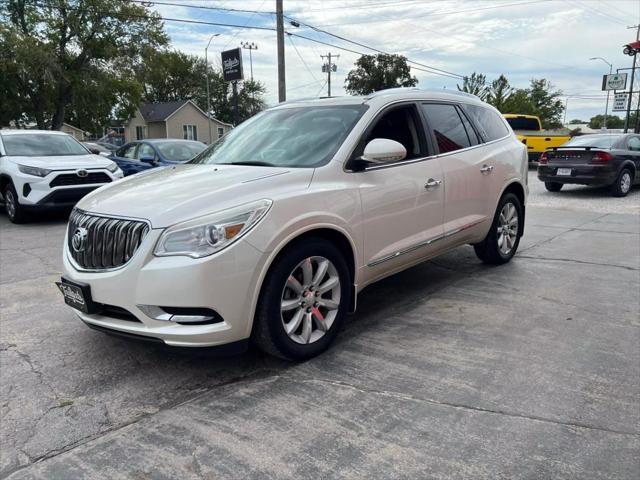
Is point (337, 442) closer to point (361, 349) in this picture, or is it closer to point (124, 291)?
point (361, 349)

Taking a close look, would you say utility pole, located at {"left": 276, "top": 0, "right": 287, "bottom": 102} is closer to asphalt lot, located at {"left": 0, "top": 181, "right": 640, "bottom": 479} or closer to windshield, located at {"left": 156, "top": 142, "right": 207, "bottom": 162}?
windshield, located at {"left": 156, "top": 142, "right": 207, "bottom": 162}

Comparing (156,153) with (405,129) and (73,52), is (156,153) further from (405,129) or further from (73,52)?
(73,52)

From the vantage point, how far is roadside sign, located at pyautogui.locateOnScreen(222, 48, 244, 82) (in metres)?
20.5

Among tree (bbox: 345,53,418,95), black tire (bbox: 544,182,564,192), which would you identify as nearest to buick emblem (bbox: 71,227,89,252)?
black tire (bbox: 544,182,564,192)

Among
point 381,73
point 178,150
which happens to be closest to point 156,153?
point 178,150

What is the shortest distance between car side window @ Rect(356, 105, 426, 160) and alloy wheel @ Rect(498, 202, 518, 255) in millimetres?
1755

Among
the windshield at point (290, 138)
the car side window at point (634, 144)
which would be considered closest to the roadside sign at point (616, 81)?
the car side window at point (634, 144)

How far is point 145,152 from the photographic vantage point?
11445 mm

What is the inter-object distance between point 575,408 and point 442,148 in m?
2.51

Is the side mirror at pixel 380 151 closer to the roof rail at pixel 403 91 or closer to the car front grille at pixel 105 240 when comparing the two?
the roof rail at pixel 403 91

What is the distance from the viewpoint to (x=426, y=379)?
326 centimetres

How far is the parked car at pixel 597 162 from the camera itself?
12070 millimetres

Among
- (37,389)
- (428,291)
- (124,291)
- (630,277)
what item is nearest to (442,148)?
(428,291)

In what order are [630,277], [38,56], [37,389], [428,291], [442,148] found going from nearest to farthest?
1. [37,389]
2. [442,148]
3. [428,291]
4. [630,277]
5. [38,56]
